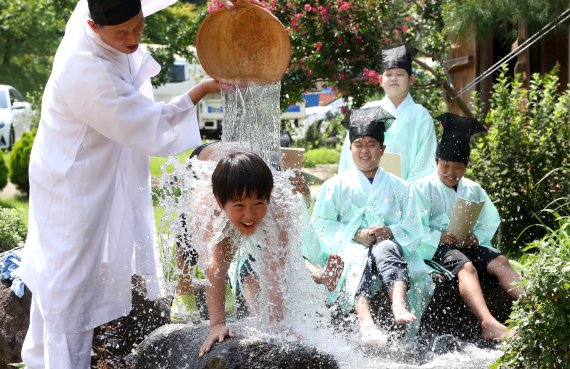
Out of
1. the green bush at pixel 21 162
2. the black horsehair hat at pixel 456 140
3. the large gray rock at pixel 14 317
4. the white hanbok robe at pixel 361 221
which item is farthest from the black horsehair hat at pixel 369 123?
the green bush at pixel 21 162

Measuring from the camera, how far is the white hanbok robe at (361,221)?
5.24 m

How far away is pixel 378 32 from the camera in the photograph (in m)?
8.75

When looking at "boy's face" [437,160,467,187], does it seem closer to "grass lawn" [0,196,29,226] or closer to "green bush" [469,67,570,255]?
"green bush" [469,67,570,255]

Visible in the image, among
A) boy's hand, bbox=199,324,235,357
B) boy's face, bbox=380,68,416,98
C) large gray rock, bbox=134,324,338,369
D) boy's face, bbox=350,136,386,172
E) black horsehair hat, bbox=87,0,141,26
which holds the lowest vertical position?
large gray rock, bbox=134,324,338,369

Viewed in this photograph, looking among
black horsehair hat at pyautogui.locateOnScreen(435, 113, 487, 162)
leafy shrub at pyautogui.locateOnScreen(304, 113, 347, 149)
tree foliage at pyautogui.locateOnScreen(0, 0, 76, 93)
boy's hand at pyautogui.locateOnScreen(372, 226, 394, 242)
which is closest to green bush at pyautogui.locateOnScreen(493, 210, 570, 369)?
boy's hand at pyautogui.locateOnScreen(372, 226, 394, 242)

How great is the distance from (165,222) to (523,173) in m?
3.74

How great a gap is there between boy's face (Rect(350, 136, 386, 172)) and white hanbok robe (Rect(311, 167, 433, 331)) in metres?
0.06

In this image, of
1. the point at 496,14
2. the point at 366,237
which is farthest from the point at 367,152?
the point at 496,14

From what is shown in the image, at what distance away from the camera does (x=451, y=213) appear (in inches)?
221

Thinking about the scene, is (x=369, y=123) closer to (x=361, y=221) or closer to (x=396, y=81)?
(x=361, y=221)

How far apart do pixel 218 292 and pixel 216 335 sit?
0.26 metres

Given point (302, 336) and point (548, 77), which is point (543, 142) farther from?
point (302, 336)

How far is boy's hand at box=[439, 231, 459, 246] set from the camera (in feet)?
17.9

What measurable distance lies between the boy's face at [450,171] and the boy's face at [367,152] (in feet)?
1.48
